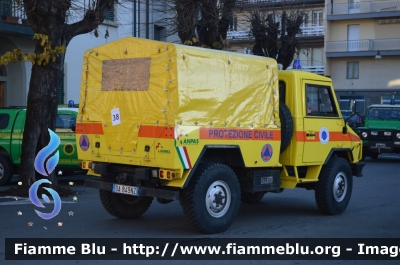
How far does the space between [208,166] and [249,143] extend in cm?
89

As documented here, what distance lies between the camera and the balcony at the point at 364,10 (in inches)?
1943

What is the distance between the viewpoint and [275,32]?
29.1 meters

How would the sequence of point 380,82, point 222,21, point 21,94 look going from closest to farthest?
point 222,21 < point 21,94 < point 380,82

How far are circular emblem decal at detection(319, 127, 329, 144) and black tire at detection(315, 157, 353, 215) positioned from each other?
0.43 metres

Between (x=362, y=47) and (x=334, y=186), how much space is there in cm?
4143

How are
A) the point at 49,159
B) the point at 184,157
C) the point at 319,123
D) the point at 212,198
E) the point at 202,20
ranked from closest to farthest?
1. the point at 184,157
2. the point at 212,198
3. the point at 319,123
4. the point at 49,159
5. the point at 202,20

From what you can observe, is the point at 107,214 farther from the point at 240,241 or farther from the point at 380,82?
the point at 380,82

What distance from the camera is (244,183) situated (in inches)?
402

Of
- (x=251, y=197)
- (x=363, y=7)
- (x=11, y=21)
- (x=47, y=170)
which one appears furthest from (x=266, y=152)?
(x=363, y=7)

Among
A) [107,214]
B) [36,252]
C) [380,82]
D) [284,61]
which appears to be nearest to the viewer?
[36,252]

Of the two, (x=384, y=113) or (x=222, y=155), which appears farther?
(x=384, y=113)

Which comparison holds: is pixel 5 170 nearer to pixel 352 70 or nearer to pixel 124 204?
pixel 124 204

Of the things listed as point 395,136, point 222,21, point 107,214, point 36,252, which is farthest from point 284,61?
point 36,252

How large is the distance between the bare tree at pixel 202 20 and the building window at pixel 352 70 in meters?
35.2
